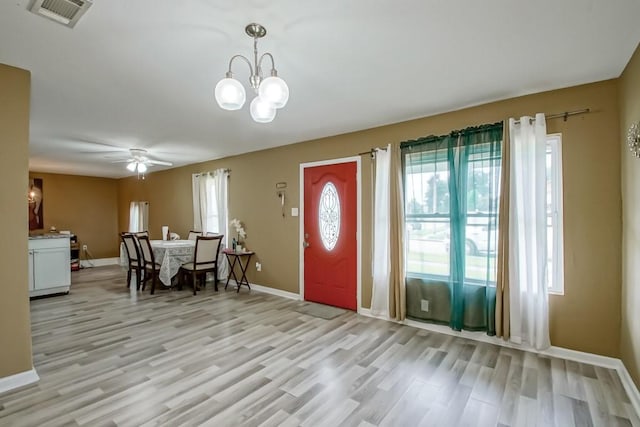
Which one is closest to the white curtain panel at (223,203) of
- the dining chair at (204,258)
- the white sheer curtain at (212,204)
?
the white sheer curtain at (212,204)

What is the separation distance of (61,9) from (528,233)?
375 cm

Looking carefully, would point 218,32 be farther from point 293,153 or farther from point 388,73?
point 293,153

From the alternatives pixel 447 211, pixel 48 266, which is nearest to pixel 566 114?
pixel 447 211

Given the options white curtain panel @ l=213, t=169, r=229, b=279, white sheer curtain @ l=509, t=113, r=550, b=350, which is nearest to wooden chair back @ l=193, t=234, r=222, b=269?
white curtain panel @ l=213, t=169, r=229, b=279

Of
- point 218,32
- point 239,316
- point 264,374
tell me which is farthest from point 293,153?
point 264,374

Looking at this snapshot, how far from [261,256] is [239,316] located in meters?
1.47

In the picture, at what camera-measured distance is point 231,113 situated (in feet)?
10.9

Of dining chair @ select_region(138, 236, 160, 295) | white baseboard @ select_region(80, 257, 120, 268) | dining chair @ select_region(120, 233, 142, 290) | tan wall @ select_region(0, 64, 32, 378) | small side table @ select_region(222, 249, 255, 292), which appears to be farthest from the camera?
white baseboard @ select_region(80, 257, 120, 268)

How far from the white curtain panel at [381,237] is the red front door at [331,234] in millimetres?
368

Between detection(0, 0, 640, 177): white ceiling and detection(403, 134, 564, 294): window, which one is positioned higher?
detection(0, 0, 640, 177): white ceiling

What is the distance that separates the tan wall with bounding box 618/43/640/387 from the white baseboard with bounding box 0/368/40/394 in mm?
4441

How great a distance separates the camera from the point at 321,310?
4.12 m

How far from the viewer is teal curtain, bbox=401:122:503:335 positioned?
2996 mm

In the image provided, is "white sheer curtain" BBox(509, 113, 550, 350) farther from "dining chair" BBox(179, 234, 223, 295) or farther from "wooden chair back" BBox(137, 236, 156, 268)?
"wooden chair back" BBox(137, 236, 156, 268)
